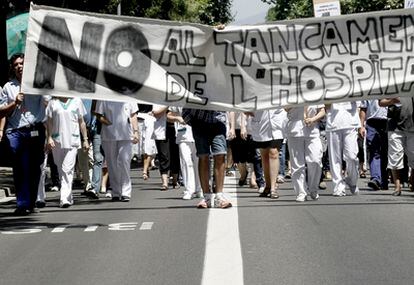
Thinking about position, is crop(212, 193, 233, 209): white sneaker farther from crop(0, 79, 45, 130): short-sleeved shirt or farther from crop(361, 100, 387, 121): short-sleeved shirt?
crop(361, 100, 387, 121): short-sleeved shirt

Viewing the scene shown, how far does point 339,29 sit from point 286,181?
7.18m

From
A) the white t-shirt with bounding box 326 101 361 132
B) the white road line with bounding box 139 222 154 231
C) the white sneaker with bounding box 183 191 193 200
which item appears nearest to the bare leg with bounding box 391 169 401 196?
the white t-shirt with bounding box 326 101 361 132

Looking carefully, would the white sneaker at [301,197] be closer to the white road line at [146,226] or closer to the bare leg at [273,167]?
the bare leg at [273,167]

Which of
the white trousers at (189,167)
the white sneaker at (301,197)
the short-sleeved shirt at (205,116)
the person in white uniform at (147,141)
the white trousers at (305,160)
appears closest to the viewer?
the short-sleeved shirt at (205,116)

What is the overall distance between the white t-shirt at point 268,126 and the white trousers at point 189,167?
1.11 meters

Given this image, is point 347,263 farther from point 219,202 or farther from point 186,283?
point 219,202

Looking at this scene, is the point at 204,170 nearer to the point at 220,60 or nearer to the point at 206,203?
the point at 206,203

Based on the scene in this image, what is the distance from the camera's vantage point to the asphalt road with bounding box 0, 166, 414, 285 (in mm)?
8766

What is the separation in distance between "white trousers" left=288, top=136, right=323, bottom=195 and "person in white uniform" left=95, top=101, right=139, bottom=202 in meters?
2.35

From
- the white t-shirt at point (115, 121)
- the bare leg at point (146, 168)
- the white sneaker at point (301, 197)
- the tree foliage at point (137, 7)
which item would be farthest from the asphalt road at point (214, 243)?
the tree foliage at point (137, 7)

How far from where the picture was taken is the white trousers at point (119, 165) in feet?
53.1

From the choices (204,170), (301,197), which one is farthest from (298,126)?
(204,170)

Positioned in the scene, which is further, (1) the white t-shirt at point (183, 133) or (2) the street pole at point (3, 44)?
(2) the street pole at point (3, 44)

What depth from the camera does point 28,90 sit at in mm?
13250
